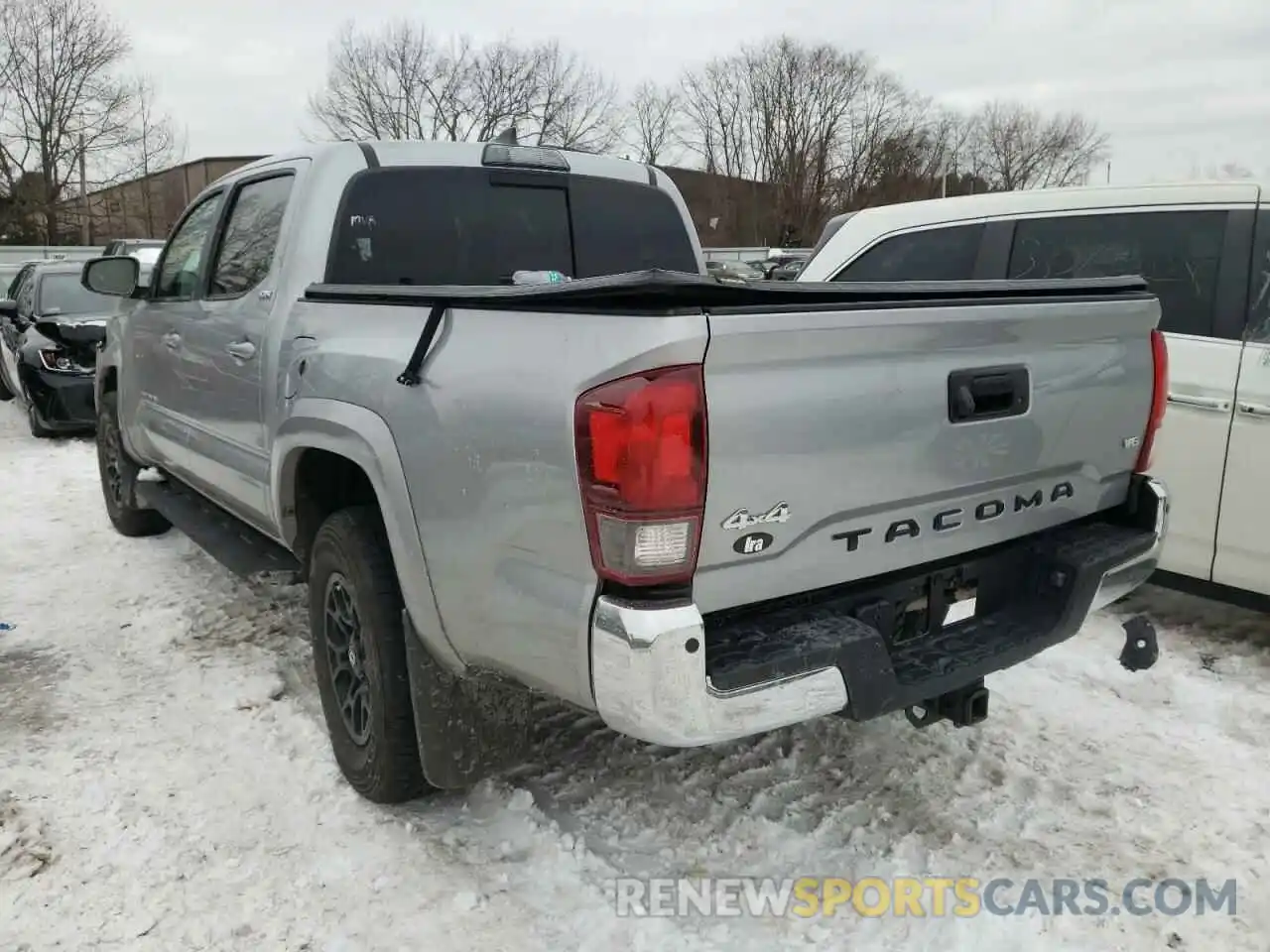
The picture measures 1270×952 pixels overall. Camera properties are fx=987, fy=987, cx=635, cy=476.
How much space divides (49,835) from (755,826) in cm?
208

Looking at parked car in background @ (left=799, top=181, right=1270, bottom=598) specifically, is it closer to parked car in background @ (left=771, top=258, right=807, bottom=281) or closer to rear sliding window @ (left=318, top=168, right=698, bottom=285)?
parked car in background @ (left=771, top=258, right=807, bottom=281)

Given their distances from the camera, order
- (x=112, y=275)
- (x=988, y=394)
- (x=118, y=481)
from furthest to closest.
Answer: (x=118, y=481), (x=112, y=275), (x=988, y=394)

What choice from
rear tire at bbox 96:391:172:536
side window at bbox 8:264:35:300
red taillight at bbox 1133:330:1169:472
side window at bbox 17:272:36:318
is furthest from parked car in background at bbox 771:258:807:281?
side window at bbox 8:264:35:300

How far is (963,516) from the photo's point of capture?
2.56 metres

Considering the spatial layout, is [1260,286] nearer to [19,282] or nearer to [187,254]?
[187,254]

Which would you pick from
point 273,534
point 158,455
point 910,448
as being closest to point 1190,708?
point 910,448

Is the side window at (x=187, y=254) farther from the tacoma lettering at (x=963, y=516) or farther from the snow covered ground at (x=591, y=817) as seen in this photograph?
the tacoma lettering at (x=963, y=516)

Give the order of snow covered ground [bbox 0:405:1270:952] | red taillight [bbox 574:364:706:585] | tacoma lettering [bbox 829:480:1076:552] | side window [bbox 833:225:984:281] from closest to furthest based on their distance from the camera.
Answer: red taillight [bbox 574:364:706:585], tacoma lettering [bbox 829:480:1076:552], snow covered ground [bbox 0:405:1270:952], side window [bbox 833:225:984:281]

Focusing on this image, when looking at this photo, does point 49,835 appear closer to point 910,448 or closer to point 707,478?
point 707,478

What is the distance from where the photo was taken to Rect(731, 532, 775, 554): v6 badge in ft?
6.92

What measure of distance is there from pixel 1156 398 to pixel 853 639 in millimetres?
1460

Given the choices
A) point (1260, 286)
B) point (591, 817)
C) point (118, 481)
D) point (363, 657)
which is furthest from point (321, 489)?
point (1260, 286)

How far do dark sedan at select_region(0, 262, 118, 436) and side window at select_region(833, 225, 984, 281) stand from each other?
6.75m

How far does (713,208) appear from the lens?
59.9 m
